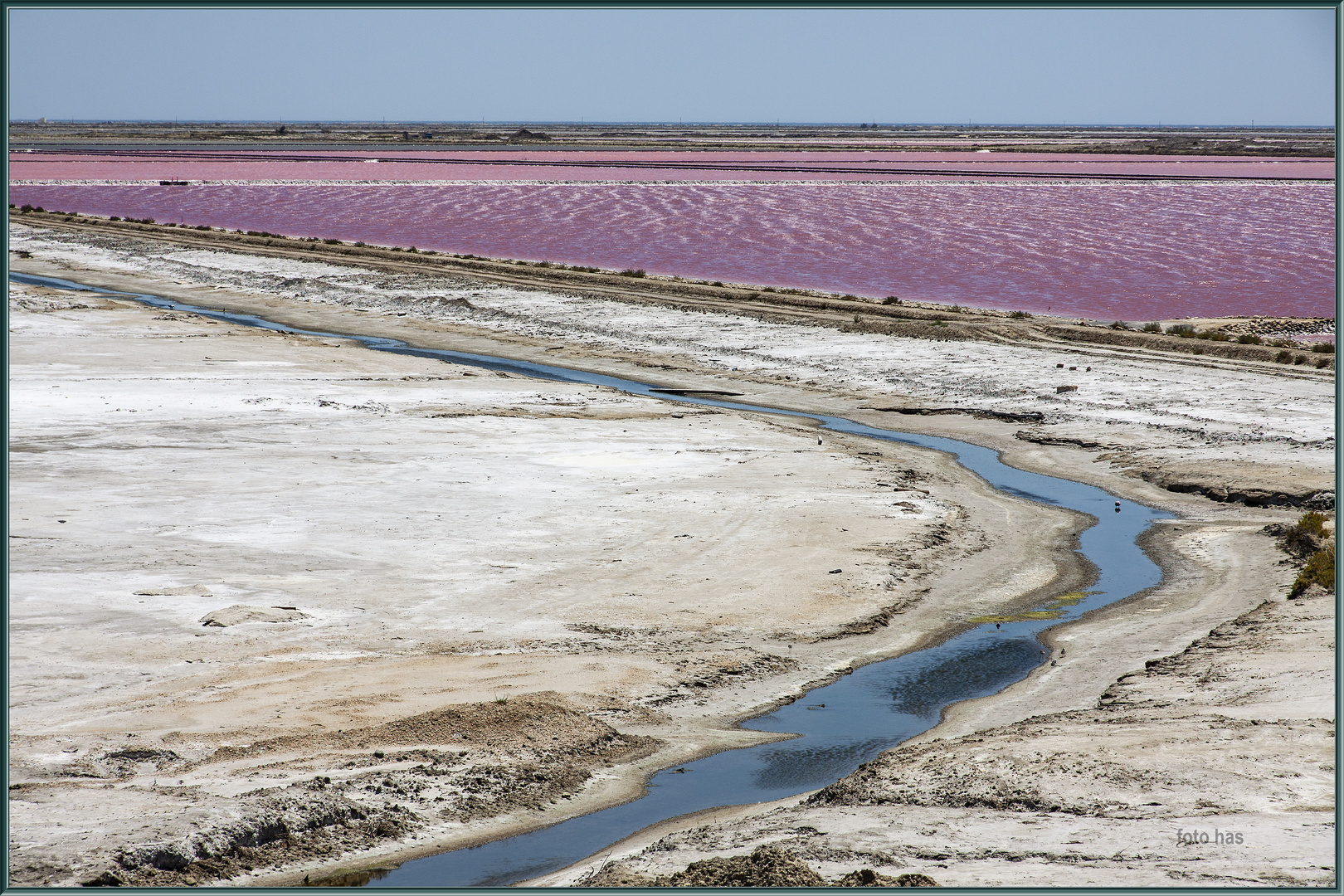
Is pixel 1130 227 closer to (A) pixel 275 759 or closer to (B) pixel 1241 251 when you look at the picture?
(B) pixel 1241 251

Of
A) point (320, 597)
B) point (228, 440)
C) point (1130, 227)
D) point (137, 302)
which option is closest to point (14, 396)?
point (228, 440)

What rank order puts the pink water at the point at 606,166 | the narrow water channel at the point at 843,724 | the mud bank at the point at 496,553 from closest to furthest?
the narrow water channel at the point at 843,724 < the mud bank at the point at 496,553 < the pink water at the point at 606,166

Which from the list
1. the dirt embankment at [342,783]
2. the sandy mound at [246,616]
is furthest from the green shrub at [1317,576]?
the sandy mound at [246,616]

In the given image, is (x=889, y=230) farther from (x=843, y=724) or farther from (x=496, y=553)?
(x=843, y=724)

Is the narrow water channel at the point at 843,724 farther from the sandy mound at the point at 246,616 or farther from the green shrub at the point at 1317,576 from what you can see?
the sandy mound at the point at 246,616

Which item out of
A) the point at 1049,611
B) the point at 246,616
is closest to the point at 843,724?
the point at 1049,611

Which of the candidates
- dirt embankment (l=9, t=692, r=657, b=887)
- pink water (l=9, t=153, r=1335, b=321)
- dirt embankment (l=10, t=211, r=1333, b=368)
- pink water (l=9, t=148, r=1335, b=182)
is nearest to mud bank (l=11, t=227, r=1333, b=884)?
dirt embankment (l=9, t=692, r=657, b=887)
